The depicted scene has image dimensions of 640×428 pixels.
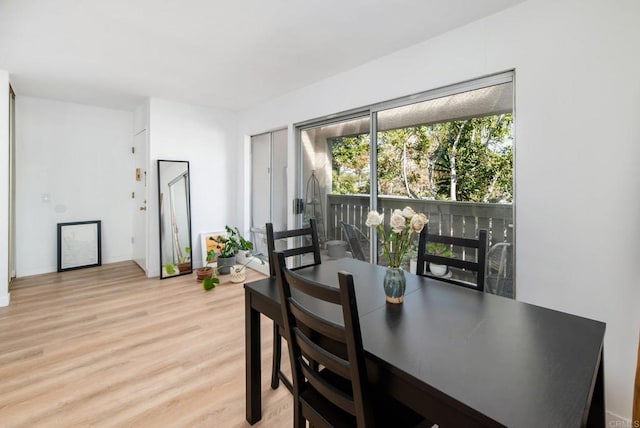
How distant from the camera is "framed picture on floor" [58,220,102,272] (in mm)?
4598

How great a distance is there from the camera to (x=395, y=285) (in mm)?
1413

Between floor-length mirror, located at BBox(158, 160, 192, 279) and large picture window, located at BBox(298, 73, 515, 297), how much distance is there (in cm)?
A: 237

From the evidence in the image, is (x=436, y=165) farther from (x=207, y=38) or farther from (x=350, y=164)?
(x=207, y=38)

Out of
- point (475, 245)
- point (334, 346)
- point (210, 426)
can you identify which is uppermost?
point (475, 245)

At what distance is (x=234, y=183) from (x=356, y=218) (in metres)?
2.71

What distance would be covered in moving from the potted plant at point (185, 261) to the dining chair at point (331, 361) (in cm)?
375

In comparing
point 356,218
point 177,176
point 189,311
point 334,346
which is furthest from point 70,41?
point 334,346

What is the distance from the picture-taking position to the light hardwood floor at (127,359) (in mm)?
1796

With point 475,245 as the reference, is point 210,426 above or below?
below

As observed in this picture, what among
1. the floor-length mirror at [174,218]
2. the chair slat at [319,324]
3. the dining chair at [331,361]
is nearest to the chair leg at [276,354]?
the dining chair at [331,361]

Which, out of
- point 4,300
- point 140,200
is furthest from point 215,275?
point 4,300

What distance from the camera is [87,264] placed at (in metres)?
4.82

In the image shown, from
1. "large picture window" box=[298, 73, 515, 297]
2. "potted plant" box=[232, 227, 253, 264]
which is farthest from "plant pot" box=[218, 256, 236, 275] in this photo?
"large picture window" box=[298, 73, 515, 297]

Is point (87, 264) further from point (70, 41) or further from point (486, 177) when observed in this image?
point (486, 177)
